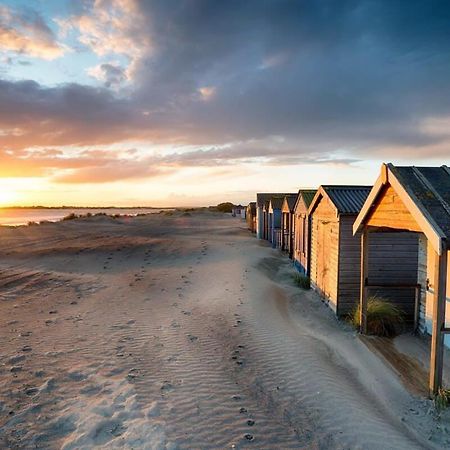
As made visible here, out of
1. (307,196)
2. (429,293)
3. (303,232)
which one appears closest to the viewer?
(429,293)

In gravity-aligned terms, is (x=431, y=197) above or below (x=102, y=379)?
above

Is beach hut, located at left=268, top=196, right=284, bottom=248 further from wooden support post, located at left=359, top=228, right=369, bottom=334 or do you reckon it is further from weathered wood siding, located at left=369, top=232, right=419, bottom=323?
wooden support post, located at left=359, top=228, right=369, bottom=334

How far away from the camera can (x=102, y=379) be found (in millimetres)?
6746

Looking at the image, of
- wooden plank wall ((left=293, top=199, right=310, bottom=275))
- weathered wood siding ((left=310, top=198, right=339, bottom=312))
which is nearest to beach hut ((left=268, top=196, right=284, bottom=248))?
wooden plank wall ((left=293, top=199, right=310, bottom=275))

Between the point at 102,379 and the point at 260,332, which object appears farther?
the point at 260,332

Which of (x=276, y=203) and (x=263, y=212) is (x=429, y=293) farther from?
(x=263, y=212)


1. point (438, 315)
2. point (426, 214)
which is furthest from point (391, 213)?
point (438, 315)

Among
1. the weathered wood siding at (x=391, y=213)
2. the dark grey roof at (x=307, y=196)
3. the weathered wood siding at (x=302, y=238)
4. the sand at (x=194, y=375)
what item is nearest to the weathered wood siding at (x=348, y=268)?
the sand at (x=194, y=375)

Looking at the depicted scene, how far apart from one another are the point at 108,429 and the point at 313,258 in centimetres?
1132

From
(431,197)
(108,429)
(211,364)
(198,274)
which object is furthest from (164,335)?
(198,274)

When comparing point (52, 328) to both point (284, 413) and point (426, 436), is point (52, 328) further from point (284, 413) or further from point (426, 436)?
point (426, 436)

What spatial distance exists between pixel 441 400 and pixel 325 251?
7.18 m

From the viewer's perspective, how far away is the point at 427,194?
6.48 meters

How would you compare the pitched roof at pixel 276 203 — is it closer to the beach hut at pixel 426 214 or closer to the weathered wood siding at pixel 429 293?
the weathered wood siding at pixel 429 293
